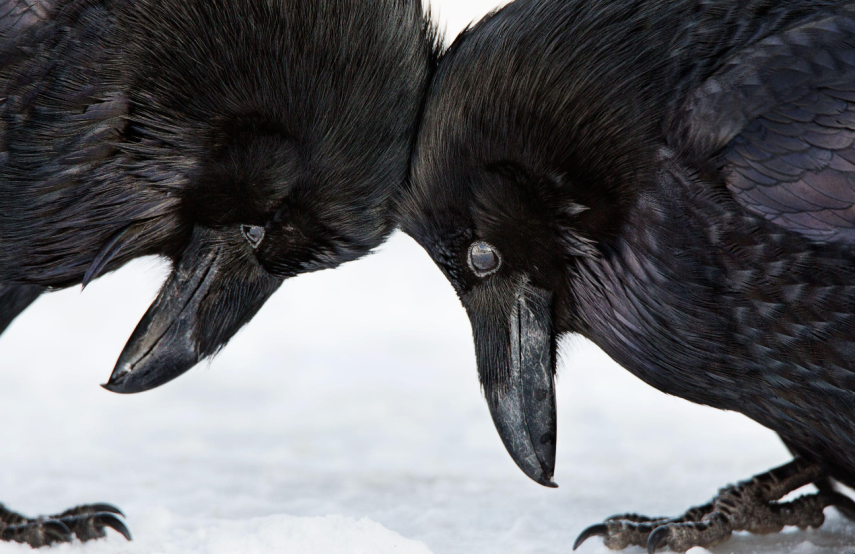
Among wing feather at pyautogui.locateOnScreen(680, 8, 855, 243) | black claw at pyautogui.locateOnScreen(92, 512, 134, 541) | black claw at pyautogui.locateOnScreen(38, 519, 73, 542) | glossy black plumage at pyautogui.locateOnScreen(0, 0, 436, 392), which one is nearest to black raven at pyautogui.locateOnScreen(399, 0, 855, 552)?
wing feather at pyautogui.locateOnScreen(680, 8, 855, 243)

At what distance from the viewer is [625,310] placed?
162cm

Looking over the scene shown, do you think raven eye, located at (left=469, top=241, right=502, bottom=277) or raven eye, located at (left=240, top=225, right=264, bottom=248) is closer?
raven eye, located at (left=469, top=241, right=502, bottom=277)

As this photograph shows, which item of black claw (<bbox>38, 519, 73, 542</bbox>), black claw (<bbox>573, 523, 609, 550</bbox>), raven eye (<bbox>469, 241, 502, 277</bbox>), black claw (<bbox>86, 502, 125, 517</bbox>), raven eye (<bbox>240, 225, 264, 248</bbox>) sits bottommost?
black claw (<bbox>573, 523, 609, 550</bbox>)

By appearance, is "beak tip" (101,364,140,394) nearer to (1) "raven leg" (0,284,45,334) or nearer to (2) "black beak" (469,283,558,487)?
(1) "raven leg" (0,284,45,334)

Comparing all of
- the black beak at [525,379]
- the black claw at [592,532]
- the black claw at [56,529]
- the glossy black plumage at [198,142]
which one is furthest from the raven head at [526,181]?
the black claw at [56,529]

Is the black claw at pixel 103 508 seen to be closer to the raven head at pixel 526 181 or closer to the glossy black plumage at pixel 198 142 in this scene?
the glossy black plumage at pixel 198 142

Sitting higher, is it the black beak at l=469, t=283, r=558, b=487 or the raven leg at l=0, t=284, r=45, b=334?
the raven leg at l=0, t=284, r=45, b=334

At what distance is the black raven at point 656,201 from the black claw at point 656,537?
0.29m

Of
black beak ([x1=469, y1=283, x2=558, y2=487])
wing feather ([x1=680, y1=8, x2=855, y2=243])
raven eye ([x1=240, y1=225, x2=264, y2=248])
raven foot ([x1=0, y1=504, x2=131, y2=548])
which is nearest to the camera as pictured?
wing feather ([x1=680, y1=8, x2=855, y2=243])

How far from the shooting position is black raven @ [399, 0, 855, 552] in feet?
4.64

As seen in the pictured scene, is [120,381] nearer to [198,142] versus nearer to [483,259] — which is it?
[198,142]

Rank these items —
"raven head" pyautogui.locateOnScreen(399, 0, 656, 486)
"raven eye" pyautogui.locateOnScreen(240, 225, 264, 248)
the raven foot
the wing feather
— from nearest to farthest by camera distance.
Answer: the wing feather, "raven head" pyautogui.locateOnScreen(399, 0, 656, 486), "raven eye" pyautogui.locateOnScreen(240, 225, 264, 248), the raven foot

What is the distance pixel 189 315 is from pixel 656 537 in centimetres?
93

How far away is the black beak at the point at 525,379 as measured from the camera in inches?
65.9
